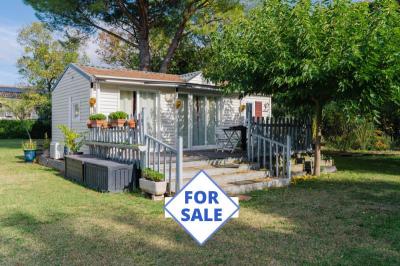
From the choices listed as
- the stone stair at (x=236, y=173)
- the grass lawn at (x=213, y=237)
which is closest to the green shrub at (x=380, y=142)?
the stone stair at (x=236, y=173)

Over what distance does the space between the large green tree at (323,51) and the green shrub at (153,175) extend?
338 centimetres

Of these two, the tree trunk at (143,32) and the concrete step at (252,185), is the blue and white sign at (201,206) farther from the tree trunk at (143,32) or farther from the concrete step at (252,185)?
the tree trunk at (143,32)

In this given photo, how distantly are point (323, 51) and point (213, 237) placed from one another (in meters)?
5.18

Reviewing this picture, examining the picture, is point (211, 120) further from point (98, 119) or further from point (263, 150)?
point (98, 119)

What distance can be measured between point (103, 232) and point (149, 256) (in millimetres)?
1153

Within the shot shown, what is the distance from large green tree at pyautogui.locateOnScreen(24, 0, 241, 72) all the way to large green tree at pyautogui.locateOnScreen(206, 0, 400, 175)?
1013cm

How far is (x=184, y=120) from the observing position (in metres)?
12.8

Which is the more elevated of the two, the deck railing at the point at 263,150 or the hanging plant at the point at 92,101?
the hanging plant at the point at 92,101

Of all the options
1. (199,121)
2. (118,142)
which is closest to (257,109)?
(199,121)

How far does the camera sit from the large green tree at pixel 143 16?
18016 millimetres

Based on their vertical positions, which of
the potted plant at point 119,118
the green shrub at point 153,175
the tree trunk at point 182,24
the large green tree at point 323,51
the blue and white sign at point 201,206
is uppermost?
the tree trunk at point 182,24

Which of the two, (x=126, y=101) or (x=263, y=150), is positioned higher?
(x=126, y=101)

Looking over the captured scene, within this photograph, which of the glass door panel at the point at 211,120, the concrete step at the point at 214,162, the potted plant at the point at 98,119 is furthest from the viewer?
the glass door panel at the point at 211,120

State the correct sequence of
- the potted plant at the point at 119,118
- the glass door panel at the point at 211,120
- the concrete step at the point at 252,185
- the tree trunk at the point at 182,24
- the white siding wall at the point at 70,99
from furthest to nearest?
the tree trunk at the point at 182,24
the glass door panel at the point at 211,120
the white siding wall at the point at 70,99
the potted plant at the point at 119,118
the concrete step at the point at 252,185
